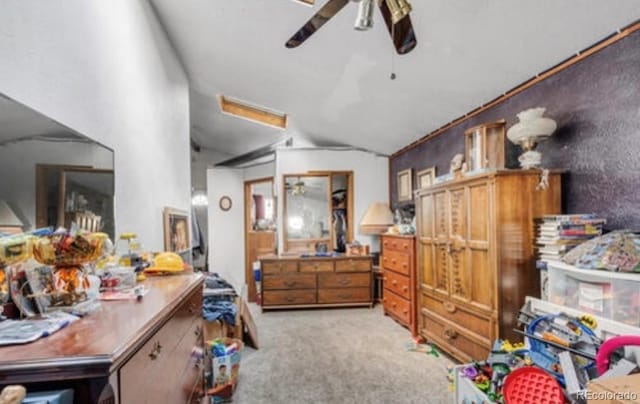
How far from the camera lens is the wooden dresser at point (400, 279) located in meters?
3.43

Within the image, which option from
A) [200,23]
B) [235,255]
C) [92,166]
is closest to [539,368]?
[92,166]

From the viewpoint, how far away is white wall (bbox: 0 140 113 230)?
3.25 ft

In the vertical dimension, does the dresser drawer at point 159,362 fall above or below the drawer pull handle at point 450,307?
above

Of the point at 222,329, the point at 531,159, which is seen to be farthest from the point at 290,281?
the point at 531,159

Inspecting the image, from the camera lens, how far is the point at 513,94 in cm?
251

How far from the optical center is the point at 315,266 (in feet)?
14.6

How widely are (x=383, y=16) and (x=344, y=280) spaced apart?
344 centimetres

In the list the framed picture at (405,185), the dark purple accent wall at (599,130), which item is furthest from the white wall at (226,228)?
the dark purple accent wall at (599,130)

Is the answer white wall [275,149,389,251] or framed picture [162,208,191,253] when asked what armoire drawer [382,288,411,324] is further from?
framed picture [162,208,191,253]

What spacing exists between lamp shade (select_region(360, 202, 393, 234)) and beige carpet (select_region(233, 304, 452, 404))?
1263mm

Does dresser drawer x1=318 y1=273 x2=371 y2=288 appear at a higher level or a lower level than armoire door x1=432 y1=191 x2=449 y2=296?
lower

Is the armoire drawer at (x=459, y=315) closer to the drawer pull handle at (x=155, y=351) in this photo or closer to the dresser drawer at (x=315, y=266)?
the dresser drawer at (x=315, y=266)

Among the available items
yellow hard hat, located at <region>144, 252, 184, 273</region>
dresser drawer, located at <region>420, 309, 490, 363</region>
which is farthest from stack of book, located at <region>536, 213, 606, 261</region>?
yellow hard hat, located at <region>144, 252, 184, 273</region>

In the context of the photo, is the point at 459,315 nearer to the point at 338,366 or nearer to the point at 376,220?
the point at 338,366
